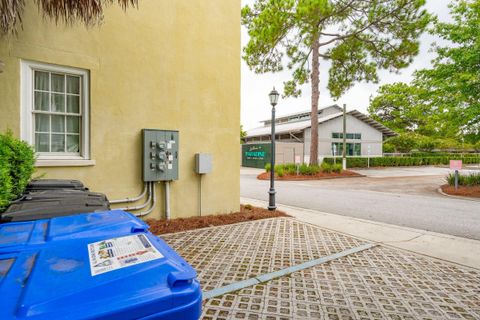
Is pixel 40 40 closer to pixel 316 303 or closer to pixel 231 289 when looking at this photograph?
pixel 231 289

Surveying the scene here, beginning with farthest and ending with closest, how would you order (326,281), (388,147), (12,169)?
(388,147) < (326,281) < (12,169)

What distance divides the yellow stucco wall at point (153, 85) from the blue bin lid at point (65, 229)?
352 cm

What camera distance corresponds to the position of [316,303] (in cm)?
314

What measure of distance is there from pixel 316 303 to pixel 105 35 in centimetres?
603

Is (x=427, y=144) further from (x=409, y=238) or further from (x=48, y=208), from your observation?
(x=48, y=208)

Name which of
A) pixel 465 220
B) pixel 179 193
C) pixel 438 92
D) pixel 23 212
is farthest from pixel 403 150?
pixel 23 212

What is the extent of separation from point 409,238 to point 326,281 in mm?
3209

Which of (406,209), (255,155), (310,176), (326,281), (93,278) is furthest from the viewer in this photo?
(255,155)

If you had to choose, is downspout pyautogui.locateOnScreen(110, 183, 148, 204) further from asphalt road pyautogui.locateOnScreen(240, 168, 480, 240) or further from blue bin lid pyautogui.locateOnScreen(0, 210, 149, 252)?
asphalt road pyautogui.locateOnScreen(240, 168, 480, 240)

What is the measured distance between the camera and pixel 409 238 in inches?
227

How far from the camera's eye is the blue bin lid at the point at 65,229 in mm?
1722

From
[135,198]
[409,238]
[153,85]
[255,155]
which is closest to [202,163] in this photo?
[135,198]

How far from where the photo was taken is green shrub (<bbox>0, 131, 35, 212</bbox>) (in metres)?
2.84

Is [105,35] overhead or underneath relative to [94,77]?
overhead
